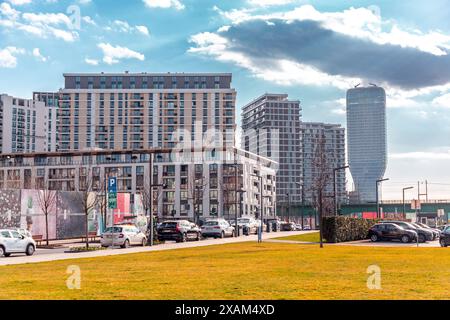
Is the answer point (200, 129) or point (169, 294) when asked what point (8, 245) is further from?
point (200, 129)

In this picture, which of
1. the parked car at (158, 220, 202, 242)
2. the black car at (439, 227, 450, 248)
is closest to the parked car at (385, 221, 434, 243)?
the black car at (439, 227, 450, 248)

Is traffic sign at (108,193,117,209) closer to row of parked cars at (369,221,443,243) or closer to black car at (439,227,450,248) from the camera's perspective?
black car at (439,227,450,248)

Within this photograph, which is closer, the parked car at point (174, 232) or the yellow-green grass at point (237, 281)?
the yellow-green grass at point (237, 281)

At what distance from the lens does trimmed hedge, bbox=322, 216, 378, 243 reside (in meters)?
44.1

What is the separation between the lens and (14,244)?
3145cm

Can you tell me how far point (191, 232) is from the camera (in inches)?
1946

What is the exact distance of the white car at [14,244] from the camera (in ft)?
101

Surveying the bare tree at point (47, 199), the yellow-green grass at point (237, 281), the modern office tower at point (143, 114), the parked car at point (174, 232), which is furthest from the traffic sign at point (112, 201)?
the modern office tower at point (143, 114)

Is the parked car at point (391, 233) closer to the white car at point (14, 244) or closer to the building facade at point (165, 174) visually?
the white car at point (14, 244)

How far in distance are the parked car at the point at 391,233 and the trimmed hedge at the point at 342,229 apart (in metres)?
1.74

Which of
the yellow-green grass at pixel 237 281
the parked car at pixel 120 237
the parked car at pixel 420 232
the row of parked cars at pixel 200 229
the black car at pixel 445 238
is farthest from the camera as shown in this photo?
the row of parked cars at pixel 200 229

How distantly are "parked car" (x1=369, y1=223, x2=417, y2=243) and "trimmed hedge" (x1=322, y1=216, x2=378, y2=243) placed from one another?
68.5 inches

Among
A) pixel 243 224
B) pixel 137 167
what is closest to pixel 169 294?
pixel 243 224
